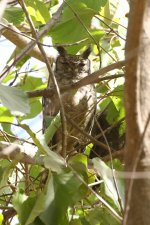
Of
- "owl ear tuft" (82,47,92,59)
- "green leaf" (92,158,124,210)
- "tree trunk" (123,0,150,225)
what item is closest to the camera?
"tree trunk" (123,0,150,225)

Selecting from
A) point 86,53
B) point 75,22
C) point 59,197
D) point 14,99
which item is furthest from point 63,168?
point 86,53

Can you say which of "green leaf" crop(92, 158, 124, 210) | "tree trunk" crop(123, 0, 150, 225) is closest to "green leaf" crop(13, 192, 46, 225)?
"green leaf" crop(92, 158, 124, 210)

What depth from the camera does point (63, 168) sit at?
1.56 metres

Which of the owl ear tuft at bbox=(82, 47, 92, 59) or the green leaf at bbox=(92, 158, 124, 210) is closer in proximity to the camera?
the green leaf at bbox=(92, 158, 124, 210)

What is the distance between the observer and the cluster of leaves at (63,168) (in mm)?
1525

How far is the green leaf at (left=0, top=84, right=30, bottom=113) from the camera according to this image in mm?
A: 1470

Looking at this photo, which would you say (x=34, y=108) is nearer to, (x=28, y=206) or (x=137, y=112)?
(x=28, y=206)

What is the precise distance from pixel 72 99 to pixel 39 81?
0.60 metres

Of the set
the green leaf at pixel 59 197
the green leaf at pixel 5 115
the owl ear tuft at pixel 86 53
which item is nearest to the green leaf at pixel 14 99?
the green leaf at pixel 59 197

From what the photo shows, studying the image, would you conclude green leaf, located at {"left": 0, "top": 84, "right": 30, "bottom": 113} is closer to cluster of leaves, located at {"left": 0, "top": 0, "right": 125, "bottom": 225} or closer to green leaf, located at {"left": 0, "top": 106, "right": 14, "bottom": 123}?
cluster of leaves, located at {"left": 0, "top": 0, "right": 125, "bottom": 225}

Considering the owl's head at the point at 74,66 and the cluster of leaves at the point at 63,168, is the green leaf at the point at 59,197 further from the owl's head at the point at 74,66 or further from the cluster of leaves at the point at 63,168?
the owl's head at the point at 74,66

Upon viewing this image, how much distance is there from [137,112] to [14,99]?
55 cm

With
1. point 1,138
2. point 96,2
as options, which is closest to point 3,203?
point 1,138

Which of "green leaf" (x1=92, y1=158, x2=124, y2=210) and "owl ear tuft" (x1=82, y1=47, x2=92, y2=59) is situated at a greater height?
"owl ear tuft" (x1=82, y1=47, x2=92, y2=59)
